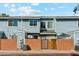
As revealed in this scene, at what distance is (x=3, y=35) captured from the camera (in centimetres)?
543

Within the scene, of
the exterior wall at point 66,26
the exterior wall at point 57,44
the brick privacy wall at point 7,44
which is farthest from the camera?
the exterior wall at point 66,26

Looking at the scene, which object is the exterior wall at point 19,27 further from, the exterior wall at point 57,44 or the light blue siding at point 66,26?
the light blue siding at point 66,26

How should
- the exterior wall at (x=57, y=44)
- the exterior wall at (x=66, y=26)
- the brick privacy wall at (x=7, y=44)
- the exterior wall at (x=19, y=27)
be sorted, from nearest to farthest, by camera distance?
1. the brick privacy wall at (x=7, y=44)
2. the exterior wall at (x=57, y=44)
3. the exterior wall at (x=66, y=26)
4. the exterior wall at (x=19, y=27)

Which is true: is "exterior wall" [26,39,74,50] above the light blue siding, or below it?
below

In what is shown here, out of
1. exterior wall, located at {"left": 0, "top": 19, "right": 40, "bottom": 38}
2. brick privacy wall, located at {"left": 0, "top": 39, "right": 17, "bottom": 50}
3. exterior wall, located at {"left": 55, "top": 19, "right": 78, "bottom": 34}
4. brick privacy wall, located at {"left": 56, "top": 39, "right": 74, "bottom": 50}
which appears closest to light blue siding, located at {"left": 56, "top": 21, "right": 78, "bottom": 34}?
exterior wall, located at {"left": 55, "top": 19, "right": 78, "bottom": 34}

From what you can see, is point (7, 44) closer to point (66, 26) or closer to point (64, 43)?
point (64, 43)

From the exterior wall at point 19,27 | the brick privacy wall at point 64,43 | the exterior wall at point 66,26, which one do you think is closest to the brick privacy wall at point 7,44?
the exterior wall at point 19,27

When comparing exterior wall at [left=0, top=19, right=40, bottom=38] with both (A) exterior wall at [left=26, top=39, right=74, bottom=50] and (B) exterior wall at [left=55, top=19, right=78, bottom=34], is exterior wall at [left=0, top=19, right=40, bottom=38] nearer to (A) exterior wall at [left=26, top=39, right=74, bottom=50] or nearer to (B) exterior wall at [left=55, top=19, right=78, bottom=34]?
(A) exterior wall at [left=26, top=39, right=74, bottom=50]

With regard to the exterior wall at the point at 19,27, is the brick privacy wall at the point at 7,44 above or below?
below

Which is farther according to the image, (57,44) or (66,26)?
(66,26)

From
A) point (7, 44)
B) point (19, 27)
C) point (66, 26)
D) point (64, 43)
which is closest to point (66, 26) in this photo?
point (66, 26)

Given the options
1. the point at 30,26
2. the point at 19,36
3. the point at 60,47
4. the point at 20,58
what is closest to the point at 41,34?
the point at 30,26

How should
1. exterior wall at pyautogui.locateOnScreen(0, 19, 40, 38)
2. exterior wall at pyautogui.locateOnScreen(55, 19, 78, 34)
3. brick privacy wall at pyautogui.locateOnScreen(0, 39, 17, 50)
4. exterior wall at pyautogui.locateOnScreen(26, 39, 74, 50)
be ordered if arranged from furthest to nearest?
Answer: exterior wall at pyautogui.locateOnScreen(0, 19, 40, 38), exterior wall at pyautogui.locateOnScreen(55, 19, 78, 34), exterior wall at pyautogui.locateOnScreen(26, 39, 74, 50), brick privacy wall at pyautogui.locateOnScreen(0, 39, 17, 50)

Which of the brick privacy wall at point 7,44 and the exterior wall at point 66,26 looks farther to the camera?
the exterior wall at point 66,26
